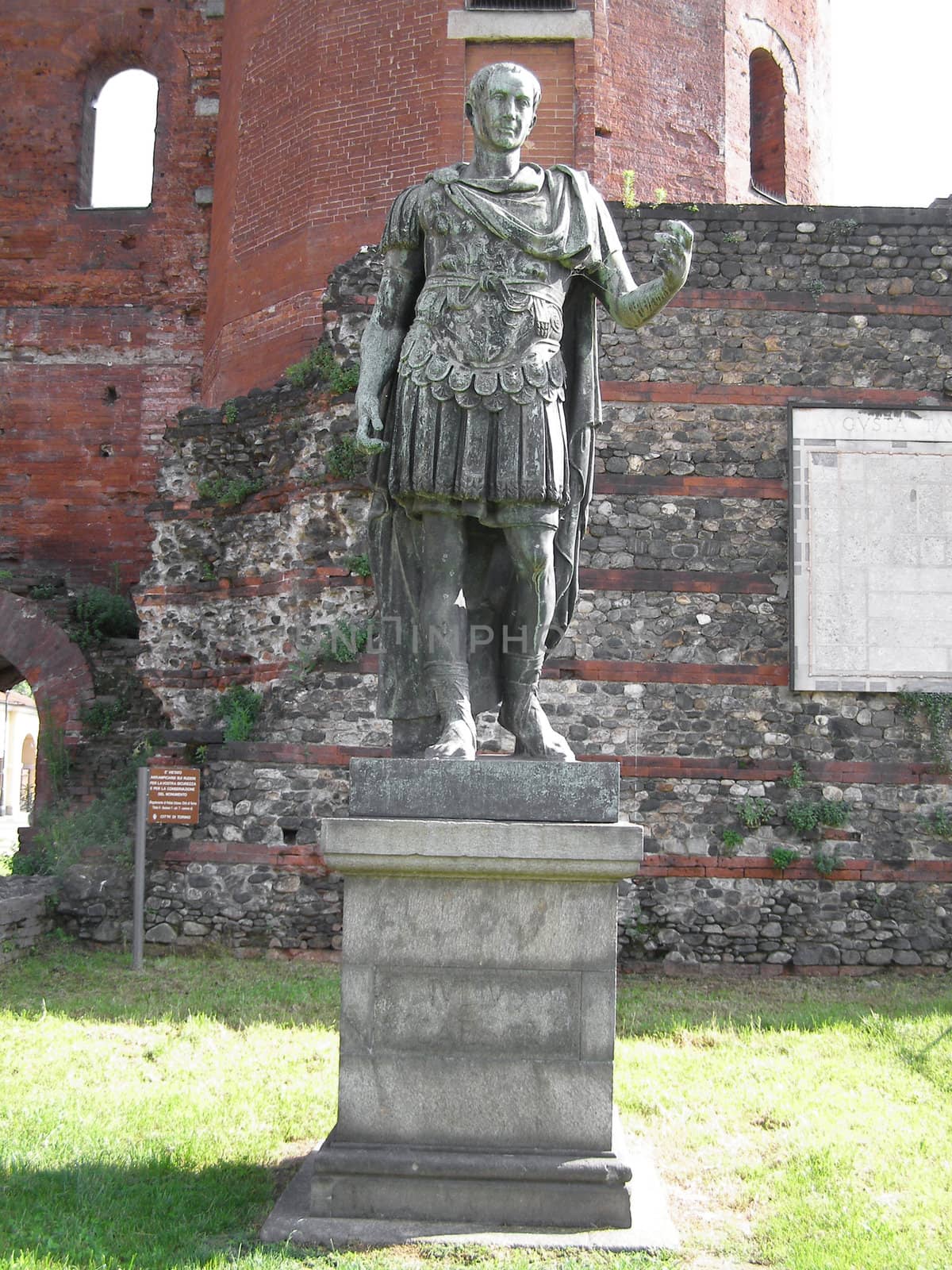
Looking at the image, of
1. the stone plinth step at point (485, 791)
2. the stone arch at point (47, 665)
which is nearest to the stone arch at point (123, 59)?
the stone arch at point (47, 665)

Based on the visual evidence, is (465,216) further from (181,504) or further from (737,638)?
(181,504)

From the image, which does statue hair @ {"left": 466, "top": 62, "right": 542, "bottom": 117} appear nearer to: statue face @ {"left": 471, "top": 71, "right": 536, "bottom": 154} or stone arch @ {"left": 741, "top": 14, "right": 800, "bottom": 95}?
statue face @ {"left": 471, "top": 71, "right": 536, "bottom": 154}

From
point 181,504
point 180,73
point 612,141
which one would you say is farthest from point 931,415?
point 180,73

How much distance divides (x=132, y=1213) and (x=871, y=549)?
8526 millimetres

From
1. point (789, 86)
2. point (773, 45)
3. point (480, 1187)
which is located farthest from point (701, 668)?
point (789, 86)

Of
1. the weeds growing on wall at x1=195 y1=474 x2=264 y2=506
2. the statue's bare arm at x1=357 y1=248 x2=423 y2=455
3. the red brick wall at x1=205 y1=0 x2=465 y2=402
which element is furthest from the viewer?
the red brick wall at x1=205 y1=0 x2=465 y2=402

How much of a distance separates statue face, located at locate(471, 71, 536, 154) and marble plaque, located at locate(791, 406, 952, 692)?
691 cm

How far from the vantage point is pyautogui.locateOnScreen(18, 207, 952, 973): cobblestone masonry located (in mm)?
10242

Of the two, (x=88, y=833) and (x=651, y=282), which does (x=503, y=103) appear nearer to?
(x=651, y=282)

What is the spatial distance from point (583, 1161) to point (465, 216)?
10.3ft

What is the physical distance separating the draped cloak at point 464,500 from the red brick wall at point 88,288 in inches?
485

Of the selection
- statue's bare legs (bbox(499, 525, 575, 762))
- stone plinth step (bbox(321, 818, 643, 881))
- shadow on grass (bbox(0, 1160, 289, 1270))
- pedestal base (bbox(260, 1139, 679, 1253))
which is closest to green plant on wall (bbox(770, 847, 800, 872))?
statue's bare legs (bbox(499, 525, 575, 762))

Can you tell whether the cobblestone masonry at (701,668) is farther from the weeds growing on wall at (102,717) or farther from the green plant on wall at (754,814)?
the weeds growing on wall at (102,717)

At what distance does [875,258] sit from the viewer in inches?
438
